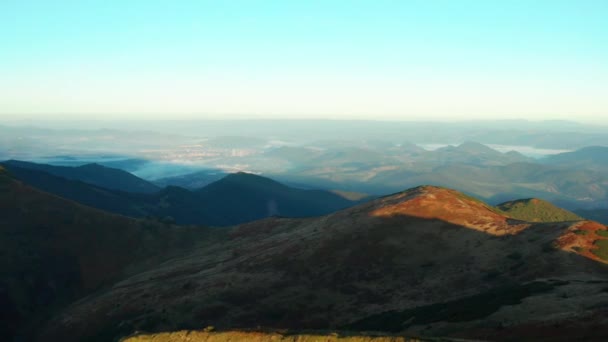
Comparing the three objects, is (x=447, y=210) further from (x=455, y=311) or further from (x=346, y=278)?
(x=455, y=311)

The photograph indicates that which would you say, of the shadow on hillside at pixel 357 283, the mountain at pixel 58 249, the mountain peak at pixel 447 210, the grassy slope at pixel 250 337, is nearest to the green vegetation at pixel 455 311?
the shadow on hillside at pixel 357 283

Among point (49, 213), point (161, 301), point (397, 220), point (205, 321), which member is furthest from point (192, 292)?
point (49, 213)

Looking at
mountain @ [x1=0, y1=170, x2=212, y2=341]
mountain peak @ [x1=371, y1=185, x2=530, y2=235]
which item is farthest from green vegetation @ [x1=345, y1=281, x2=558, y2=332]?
mountain @ [x1=0, y1=170, x2=212, y2=341]

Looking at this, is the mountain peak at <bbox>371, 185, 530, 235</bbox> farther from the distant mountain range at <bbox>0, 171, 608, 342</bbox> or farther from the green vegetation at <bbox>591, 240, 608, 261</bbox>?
the green vegetation at <bbox>591, 240, 608, 261</bbox>

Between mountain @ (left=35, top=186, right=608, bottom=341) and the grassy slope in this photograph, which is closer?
the grassy slope

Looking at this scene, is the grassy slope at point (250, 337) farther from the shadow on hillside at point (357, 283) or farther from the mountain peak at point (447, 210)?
the mountain peak at point (447, 210)

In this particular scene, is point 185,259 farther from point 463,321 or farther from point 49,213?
point 463,321
